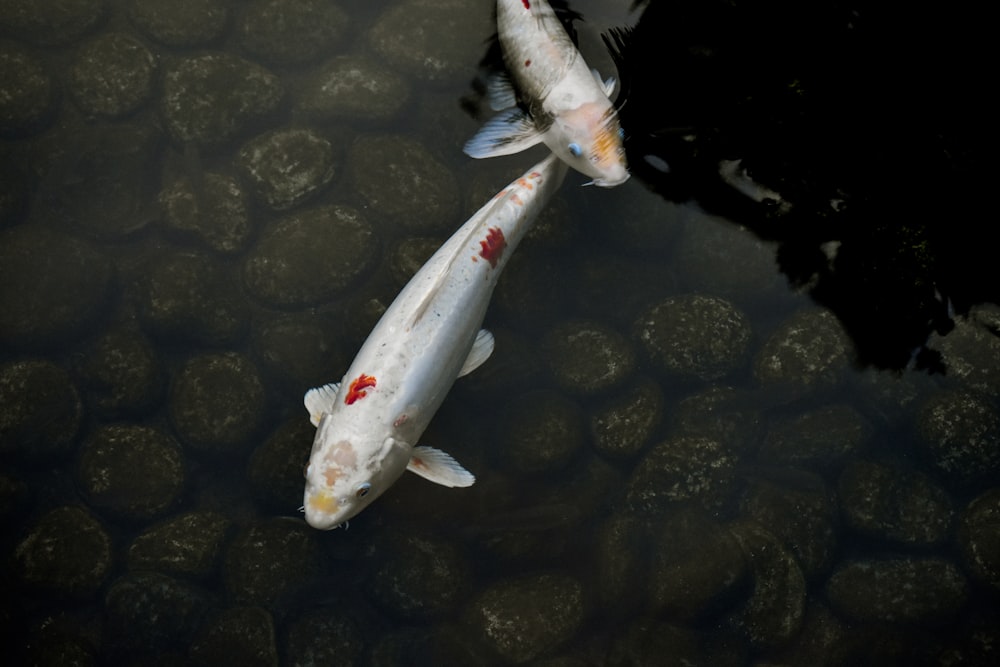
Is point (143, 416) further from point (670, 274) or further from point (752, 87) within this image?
point (752, 87)

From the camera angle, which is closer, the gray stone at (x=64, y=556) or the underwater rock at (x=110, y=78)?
the gray stone at (x=64, y=556)

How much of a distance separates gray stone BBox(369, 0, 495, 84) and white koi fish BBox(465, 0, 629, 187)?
43 centimetres

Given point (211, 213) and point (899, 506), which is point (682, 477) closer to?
point (899, 506)

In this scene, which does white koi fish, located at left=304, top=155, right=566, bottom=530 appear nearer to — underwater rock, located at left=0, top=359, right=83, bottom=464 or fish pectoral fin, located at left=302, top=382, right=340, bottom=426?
fish pectoral fin, located at left=302, top=382, right=340, bottom=426

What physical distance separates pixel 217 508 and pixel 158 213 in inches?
80.6

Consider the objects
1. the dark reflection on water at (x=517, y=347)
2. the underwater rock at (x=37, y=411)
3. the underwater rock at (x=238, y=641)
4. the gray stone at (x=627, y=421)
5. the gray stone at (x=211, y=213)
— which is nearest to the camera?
the underwater rock at (x=238, y=641)

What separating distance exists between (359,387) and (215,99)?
2749 mm

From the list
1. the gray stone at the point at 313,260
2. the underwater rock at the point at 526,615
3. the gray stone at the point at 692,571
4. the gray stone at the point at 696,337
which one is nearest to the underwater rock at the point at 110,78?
the gray stone at the point at 313,260

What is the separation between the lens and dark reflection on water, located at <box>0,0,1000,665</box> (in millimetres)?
4777

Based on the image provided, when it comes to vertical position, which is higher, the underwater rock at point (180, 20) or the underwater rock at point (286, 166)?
the underwater rock at point (180, 20)

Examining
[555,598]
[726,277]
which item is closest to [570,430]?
[555,598]

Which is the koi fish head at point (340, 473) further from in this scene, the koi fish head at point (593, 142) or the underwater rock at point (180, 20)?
the underwater rock at point (180, 20)

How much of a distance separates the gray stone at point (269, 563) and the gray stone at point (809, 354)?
3.19m

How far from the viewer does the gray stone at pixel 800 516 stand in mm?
5023
